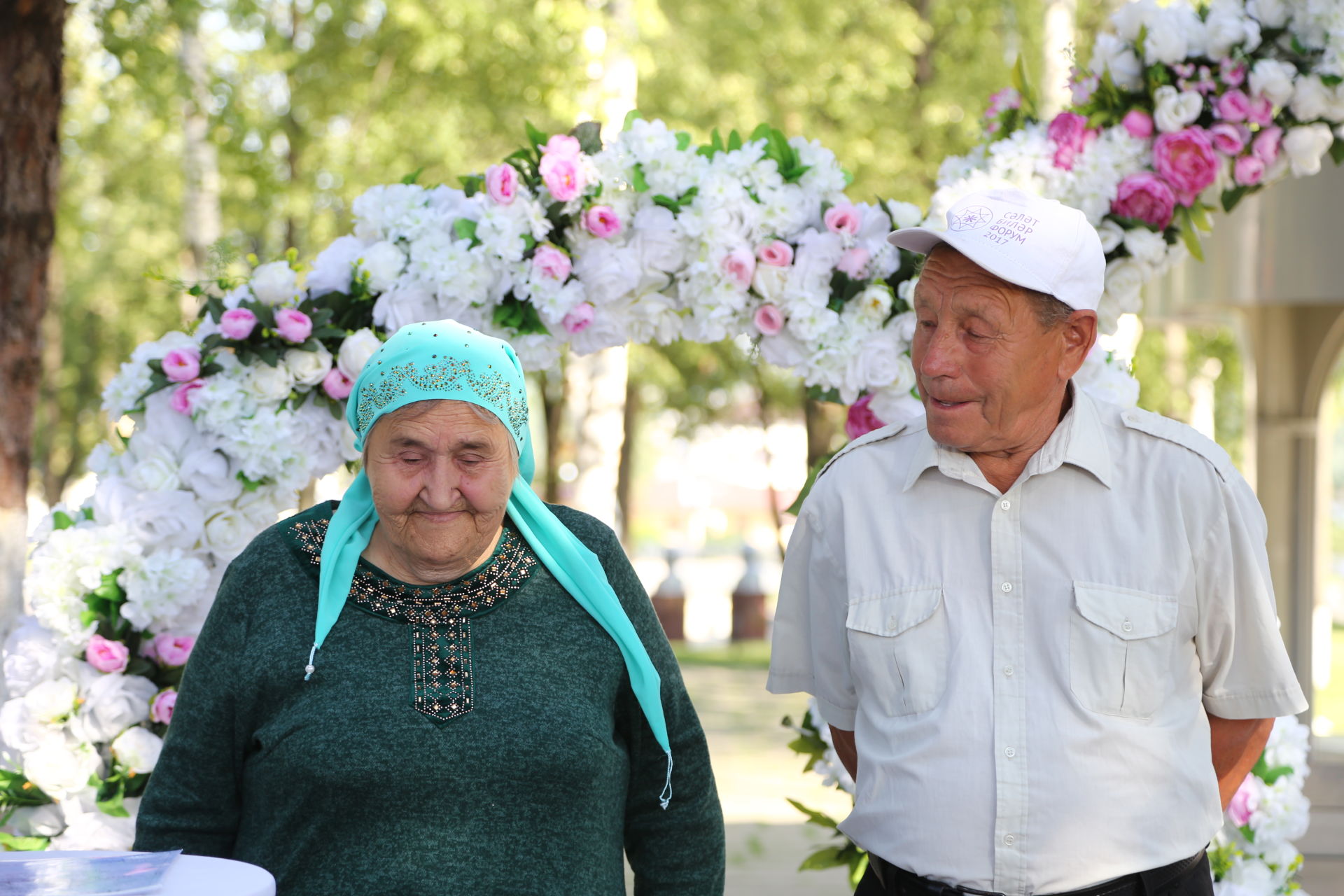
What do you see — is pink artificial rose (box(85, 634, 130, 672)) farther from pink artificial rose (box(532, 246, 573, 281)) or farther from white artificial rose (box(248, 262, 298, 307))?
pink artificial rose (box(532, 246, 573, 281))

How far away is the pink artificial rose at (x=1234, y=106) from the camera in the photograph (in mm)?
4121

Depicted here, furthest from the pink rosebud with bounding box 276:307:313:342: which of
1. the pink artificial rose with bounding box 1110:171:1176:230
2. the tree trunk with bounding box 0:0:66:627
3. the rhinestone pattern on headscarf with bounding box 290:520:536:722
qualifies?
the pink artificial rose with bounding box 1110:171:1176:230

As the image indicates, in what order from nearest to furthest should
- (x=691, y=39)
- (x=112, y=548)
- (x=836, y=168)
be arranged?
(x=112, y=548) → (x=836, y=168) → (x=691, y=39)

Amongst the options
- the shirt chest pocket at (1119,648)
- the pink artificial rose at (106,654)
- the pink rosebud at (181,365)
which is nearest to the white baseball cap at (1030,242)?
the shirt chest pocket at (1119,648)

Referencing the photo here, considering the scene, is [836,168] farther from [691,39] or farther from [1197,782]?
[691,39]

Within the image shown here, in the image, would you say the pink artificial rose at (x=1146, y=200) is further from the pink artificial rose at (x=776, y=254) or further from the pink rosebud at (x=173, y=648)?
the pink rosebud at (x=173, y=648)

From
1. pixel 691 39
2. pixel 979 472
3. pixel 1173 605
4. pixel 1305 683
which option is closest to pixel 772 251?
pixel 979 472

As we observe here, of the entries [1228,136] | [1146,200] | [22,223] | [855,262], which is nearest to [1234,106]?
[1228,136]

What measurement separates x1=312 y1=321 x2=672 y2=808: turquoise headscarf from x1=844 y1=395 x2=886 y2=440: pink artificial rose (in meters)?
1.60

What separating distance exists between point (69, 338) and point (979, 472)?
2234 cm

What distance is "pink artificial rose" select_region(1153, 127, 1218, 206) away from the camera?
13.4ft

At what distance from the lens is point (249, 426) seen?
3789mm

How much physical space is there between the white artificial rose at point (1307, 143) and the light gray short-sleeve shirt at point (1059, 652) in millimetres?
2075

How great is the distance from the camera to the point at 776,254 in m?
3.95
